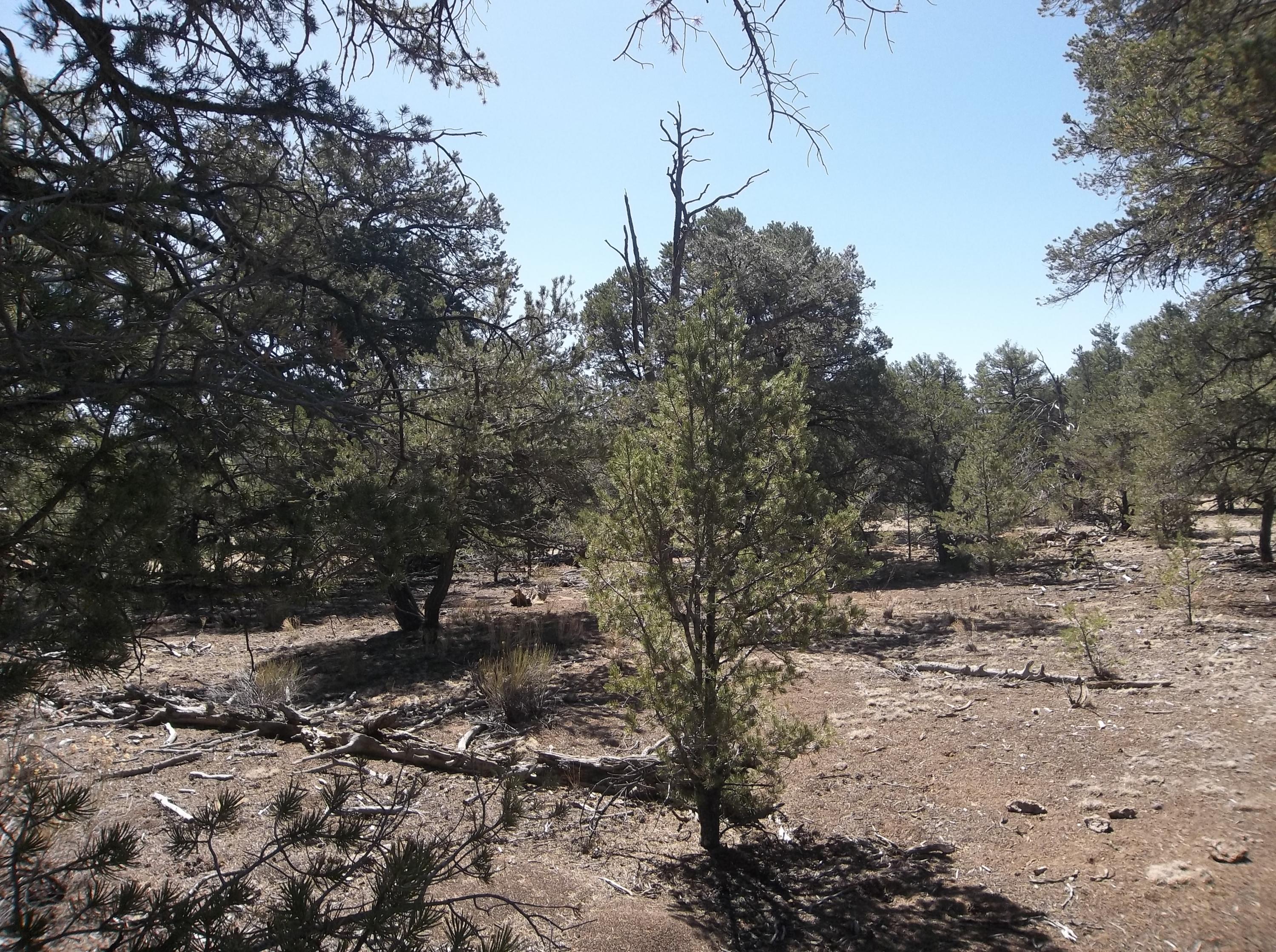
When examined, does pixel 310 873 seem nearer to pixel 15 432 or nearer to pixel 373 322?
pixel 15 432

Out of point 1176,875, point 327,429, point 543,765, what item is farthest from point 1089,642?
point 327,429

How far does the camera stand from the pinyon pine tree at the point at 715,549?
520 centimetres

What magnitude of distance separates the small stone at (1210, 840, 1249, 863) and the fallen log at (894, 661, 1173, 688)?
395 cm

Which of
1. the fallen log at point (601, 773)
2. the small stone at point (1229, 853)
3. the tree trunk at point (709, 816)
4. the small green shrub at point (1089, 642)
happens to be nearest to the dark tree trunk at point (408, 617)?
the fallen log at point (601, 773)

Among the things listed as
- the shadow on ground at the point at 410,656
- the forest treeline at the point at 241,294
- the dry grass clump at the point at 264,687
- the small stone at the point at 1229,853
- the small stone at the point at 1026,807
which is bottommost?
the small stone at the point at 1026,807

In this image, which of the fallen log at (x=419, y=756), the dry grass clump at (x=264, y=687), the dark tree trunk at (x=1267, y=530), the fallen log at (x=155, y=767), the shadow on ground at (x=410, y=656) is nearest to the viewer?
the fallen log at (x=155, y=767)

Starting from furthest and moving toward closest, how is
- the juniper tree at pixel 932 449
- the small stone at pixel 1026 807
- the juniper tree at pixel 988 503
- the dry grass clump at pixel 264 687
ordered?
the juniper tree at pixel 932 449
the juniper tree at pixel 988 503
the dry grass clump at pixel 264 687
the small stone at pixel 1026 807

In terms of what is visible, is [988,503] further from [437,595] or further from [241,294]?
[241,294]

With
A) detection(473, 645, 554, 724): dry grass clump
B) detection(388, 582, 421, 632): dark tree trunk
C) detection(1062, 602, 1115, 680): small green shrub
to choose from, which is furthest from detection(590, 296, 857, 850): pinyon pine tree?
detection(388, 582, 421, 632): dark tree trunk

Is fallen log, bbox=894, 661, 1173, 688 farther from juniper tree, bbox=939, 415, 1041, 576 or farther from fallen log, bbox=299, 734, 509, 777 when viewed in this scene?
juniper tree, bbox=939, 415, 1041, 576

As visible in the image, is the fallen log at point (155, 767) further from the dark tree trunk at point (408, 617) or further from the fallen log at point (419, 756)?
the dark tree trunk at point (408, 617)

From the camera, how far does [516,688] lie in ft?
28.5

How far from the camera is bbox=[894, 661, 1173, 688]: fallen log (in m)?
8.32

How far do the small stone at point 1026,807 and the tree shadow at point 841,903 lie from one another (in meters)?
0.92
